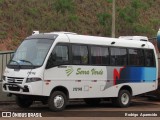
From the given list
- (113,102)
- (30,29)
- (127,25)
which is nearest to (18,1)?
(30,29)

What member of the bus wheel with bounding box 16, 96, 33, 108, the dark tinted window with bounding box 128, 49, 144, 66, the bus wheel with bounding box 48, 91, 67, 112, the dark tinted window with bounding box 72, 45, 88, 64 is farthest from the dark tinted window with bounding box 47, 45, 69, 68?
the dark tinted window with bounding box 128, 49, 144, 66

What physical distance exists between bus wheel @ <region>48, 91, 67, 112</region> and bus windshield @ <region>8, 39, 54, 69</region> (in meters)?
1.23

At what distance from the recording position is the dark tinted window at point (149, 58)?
19203 mm

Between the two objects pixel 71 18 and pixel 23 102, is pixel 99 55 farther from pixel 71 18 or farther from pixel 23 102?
pixel 71 18

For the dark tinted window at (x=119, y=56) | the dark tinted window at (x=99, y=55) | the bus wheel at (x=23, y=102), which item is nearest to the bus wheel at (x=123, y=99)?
the dark tinted window at (x=119, y=56)

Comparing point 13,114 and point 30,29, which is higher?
point 30,29

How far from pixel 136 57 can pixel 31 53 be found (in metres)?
5.24

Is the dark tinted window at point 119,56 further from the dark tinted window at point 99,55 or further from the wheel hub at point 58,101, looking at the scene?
the wheel hub at point 58,101

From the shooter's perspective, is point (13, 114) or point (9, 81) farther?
point (9, 81)

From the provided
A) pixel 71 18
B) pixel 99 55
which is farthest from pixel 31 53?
pixel 71 18

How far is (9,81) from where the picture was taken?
1539 cm

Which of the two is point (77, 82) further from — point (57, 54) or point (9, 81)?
point (9, 81)

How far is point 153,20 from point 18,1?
14.3 metres

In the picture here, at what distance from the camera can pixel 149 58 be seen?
19.4 m
